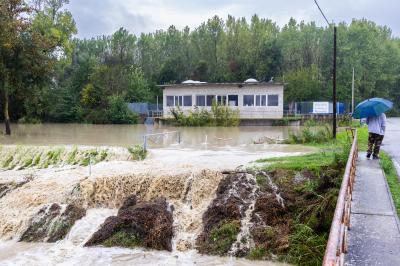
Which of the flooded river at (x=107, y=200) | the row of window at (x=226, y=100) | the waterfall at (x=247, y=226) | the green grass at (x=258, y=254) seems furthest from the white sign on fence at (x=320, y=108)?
the green grass at (x=258, y=254)

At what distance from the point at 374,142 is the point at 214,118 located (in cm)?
2947

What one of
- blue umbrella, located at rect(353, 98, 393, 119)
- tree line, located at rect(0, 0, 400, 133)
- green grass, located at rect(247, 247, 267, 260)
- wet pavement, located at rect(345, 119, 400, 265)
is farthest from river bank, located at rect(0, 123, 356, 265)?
tree line, located at rect(0, 0, 400, 133)

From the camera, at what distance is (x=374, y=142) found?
1460 cm

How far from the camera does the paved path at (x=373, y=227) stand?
6257 millimetres

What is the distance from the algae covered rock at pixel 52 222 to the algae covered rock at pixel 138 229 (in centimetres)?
115

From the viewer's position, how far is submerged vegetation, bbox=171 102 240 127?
1704 inches

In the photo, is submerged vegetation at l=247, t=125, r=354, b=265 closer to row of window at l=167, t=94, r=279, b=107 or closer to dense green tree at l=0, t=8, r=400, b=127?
dense green tree at l=0, t=8, r=400, b=127

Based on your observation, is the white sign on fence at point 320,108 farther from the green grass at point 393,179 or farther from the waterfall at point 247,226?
the waterfall at point 247,226

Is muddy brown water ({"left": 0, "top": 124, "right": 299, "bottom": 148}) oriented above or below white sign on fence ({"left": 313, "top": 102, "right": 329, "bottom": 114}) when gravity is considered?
below

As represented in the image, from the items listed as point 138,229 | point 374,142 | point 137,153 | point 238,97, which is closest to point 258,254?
point 138,229

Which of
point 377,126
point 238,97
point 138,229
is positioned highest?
point 238,97

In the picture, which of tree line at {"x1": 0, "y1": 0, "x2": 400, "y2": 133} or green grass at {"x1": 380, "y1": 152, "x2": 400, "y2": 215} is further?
tree line at {"x1": 0, "y1": 0, "x2": 400, "y2": 133}

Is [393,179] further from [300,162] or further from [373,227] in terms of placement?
[373,227]

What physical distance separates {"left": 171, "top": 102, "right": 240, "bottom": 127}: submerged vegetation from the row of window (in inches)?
62.1
